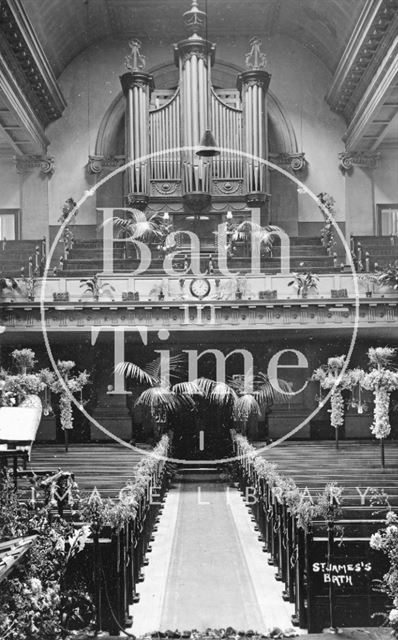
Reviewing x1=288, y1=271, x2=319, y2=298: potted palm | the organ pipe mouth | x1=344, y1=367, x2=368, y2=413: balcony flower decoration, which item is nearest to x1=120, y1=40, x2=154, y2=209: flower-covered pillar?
the organ pipe mouth

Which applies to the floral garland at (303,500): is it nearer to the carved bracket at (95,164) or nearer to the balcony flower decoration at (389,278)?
the balcony flower decoration at (389,278)

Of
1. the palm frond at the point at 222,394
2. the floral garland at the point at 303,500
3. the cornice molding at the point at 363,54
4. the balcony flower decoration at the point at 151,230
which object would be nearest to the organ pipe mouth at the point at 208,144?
the balcony flower decoration at the point at 151,230

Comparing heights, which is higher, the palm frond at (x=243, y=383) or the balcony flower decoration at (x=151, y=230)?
the balcony flower decoration at (x=151, y=230)

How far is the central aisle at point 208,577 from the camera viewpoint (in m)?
6.88

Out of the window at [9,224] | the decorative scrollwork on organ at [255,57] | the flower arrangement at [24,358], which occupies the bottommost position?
the flower arrangement at [24,358]

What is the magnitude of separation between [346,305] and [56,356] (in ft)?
18.5

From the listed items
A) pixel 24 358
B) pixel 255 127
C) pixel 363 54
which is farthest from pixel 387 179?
pixel 24 358

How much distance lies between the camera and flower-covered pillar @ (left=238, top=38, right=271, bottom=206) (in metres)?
18.5

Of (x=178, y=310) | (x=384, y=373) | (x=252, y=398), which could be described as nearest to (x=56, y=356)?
(x=178, y=310)

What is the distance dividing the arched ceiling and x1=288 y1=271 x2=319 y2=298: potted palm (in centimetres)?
619

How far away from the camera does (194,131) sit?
61.0 feet

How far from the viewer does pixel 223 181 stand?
A: 18.7 metres

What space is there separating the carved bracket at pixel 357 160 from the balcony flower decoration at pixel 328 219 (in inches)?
39.4

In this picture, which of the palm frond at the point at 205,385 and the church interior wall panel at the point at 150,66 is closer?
the palm frond at the point at 205,385
